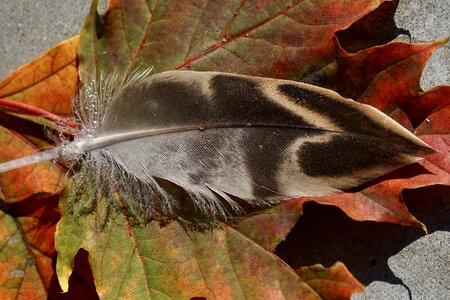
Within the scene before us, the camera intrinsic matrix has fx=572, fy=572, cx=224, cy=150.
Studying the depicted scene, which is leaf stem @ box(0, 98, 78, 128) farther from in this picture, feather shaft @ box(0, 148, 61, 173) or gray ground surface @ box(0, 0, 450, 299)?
gray ground surface @ box(0, 0, 450, 299)

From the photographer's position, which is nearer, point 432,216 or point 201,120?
A: point 201,120

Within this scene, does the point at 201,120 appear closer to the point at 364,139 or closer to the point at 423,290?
the point at 364,139

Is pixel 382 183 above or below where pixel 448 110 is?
below

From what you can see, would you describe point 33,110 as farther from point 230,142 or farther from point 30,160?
point 230,142

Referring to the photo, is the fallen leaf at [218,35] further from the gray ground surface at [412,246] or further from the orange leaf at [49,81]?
the gray ground surface at [412,246]

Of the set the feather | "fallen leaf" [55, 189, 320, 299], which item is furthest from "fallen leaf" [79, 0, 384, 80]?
"fallen leaf" [55, 189, 320, 299]

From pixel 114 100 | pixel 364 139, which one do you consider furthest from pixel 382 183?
pixel 114 100

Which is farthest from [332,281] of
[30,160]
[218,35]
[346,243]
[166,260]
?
[30,160]

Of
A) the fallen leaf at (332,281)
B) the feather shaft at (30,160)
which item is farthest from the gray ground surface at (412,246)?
the feather shaft at (30,160)
